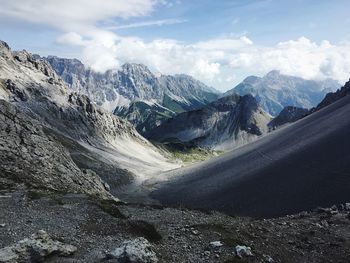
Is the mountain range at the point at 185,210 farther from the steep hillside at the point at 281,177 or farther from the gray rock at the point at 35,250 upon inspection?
the steep hillside at the point at 281,177

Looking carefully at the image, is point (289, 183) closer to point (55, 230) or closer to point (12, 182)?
point (12, 182)

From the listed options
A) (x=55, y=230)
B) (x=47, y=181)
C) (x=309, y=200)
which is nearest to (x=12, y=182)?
(x=47, y=181)

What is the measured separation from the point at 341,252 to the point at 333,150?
68.9 m

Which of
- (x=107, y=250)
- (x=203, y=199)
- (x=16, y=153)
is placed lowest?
(x=203, y=199)

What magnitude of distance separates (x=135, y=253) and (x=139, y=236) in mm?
7007

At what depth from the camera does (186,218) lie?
48.2 metres

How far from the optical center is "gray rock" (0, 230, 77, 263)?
29.3 meters

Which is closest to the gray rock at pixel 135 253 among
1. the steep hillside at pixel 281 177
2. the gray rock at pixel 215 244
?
the gray rock at pixel 215 244

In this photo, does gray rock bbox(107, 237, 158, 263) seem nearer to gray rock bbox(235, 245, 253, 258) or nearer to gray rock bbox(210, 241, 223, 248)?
gray rock bbox(210, 241, 223, 248)

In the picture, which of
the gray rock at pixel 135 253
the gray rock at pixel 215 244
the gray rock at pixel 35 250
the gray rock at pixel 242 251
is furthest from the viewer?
the gray rock at pixel 215 244

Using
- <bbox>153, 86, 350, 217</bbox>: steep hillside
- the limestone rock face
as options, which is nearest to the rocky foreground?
the limestone rock face

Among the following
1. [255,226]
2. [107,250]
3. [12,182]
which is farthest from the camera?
[12,182]

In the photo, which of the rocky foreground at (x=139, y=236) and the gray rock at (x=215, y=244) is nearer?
the rocky foreground at (x=139, y=236)

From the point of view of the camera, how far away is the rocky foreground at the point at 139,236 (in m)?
31.5
